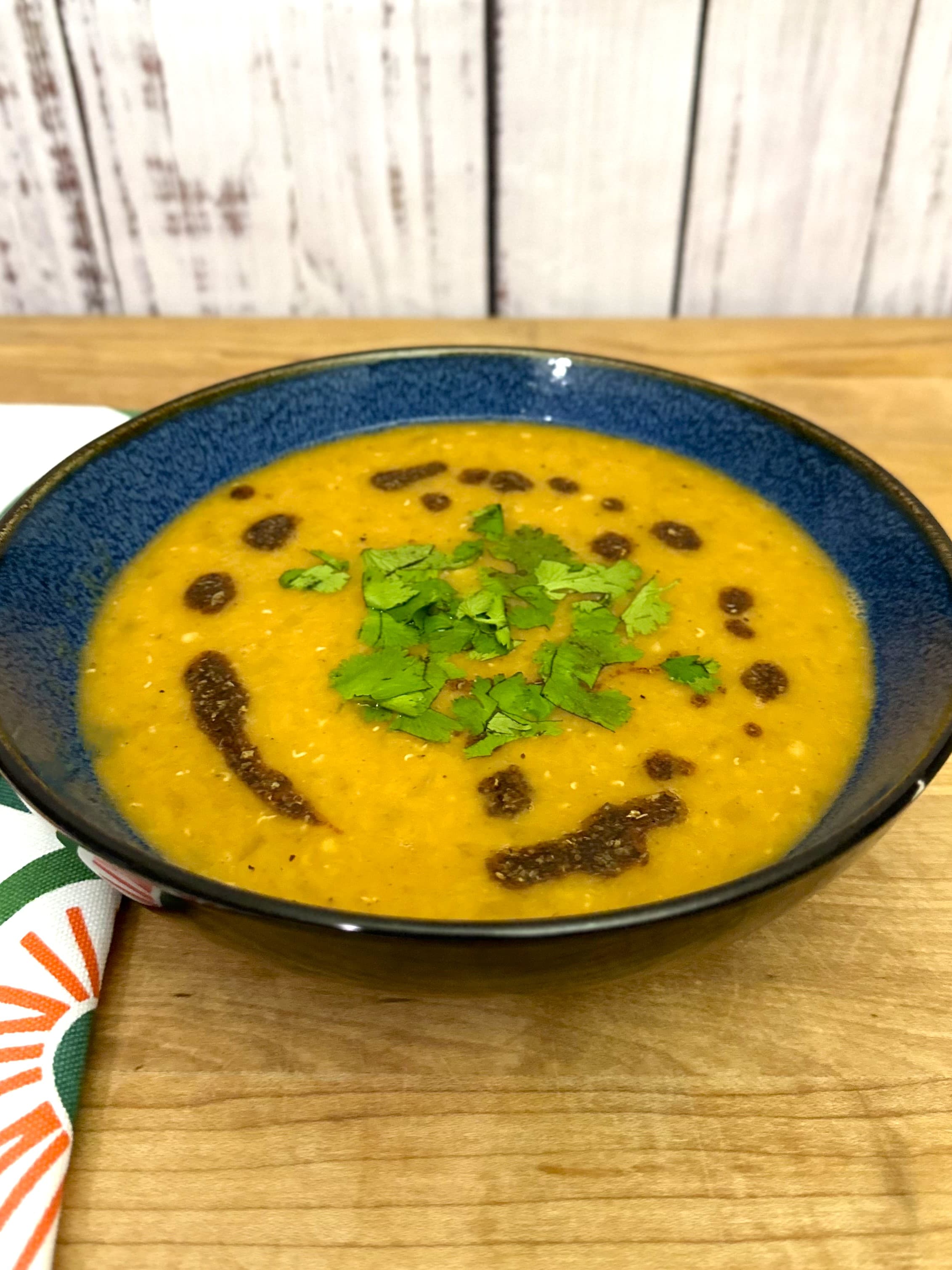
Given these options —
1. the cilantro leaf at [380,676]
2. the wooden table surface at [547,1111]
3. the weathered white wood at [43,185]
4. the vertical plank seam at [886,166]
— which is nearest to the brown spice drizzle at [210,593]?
the cilantro leaf at [380,676]

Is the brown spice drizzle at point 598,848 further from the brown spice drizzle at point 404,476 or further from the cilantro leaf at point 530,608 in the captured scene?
the brown spice drizzle at point 404,476

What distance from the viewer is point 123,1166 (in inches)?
37.5

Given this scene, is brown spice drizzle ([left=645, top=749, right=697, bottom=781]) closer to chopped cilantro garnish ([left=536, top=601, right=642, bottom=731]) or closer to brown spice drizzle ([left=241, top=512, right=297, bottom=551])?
chopped cilantro garnish ([left=536, top=601, right=642, bottom=731])

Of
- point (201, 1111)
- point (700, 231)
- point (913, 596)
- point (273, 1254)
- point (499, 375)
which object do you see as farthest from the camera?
point (700, 231)

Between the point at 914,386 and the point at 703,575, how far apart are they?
108cm

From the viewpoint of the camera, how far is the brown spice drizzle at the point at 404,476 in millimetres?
1675

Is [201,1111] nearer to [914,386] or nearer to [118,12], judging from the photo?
[914,386]

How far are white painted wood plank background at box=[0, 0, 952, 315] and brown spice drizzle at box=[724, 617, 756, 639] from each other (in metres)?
1.48

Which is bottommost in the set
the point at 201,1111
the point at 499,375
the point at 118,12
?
the point at 201,1111

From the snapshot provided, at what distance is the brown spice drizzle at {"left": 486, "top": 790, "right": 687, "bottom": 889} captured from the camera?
106 centimetres

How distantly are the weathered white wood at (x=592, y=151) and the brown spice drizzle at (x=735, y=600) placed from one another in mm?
1408

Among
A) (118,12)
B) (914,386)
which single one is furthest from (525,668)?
(118,12)

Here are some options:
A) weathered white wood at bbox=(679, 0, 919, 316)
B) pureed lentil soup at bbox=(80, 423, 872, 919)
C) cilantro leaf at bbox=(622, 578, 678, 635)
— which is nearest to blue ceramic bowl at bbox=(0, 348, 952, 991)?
pureed lentil soup at bbox=(80, 423, 872, 919)

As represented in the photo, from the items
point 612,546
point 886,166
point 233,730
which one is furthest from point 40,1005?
point 886,166
